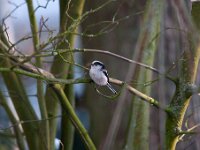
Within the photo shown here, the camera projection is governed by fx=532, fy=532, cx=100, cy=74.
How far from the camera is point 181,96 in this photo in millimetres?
2107

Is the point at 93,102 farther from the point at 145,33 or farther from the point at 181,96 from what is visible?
the point at 145,33

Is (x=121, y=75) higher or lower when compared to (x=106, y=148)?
higher

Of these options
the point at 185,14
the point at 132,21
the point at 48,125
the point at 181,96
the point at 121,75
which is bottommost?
the point at 185,14

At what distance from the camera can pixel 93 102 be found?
13.1ft

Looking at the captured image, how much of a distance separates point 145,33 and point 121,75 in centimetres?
225

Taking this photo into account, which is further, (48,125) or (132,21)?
(132,21)

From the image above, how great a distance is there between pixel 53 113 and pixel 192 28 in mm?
1562

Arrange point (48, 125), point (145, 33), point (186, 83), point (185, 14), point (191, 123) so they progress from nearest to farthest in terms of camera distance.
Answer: point (185, 14) < point (145, 33) < point (186, 83) < point (191, 123) < point (48, 125)

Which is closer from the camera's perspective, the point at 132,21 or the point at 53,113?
the point at 53,113

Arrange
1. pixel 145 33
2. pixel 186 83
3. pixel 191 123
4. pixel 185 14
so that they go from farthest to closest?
pixel 191 123, pixel 186 83, pixel 145 33, pixel 185 14

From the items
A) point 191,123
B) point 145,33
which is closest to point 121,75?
point 191,123

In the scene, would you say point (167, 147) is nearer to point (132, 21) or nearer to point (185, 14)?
point (185, 14)

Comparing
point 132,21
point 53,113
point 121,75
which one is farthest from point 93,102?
point 53,113

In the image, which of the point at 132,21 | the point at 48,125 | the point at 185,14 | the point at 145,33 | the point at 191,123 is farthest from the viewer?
the point at 132,21
